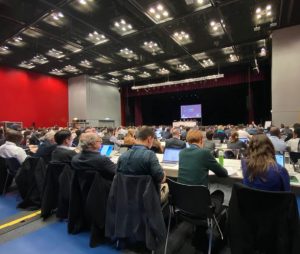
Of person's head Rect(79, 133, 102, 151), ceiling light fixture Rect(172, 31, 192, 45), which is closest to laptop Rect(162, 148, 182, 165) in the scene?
person's head Rect(79, 133, 102, 151)

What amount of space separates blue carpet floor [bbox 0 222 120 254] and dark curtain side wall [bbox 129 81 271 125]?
53.8ft

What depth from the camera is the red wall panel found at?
1408cm

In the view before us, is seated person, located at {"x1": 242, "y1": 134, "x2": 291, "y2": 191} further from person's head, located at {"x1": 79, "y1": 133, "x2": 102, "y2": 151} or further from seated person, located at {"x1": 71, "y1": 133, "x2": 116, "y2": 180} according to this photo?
person's head, located at {"x1": 79, "y1": 133, "x2": 102, "y2": 151}

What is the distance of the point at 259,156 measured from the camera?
6.58 feet

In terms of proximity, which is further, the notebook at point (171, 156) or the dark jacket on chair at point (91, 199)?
the notebook at point (171, 156)

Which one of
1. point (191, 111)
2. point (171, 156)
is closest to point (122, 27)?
point (171, 156)

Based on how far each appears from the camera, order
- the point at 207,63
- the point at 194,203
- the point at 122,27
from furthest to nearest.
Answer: the point at 207,63
the point at 122,27
the point at 194,203

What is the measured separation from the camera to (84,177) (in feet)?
8.52

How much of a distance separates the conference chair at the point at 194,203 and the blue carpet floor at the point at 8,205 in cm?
264

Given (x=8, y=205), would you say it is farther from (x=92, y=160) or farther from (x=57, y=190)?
(x=92, y=160)

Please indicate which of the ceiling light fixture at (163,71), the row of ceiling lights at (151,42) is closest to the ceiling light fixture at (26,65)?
the row of ceiling lights at (151,42)

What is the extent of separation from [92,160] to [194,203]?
1.17m

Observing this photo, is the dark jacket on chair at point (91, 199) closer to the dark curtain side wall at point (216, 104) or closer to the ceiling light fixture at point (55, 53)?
the ceiling light fixture at point (55, 53)

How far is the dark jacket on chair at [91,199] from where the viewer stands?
251 cm
